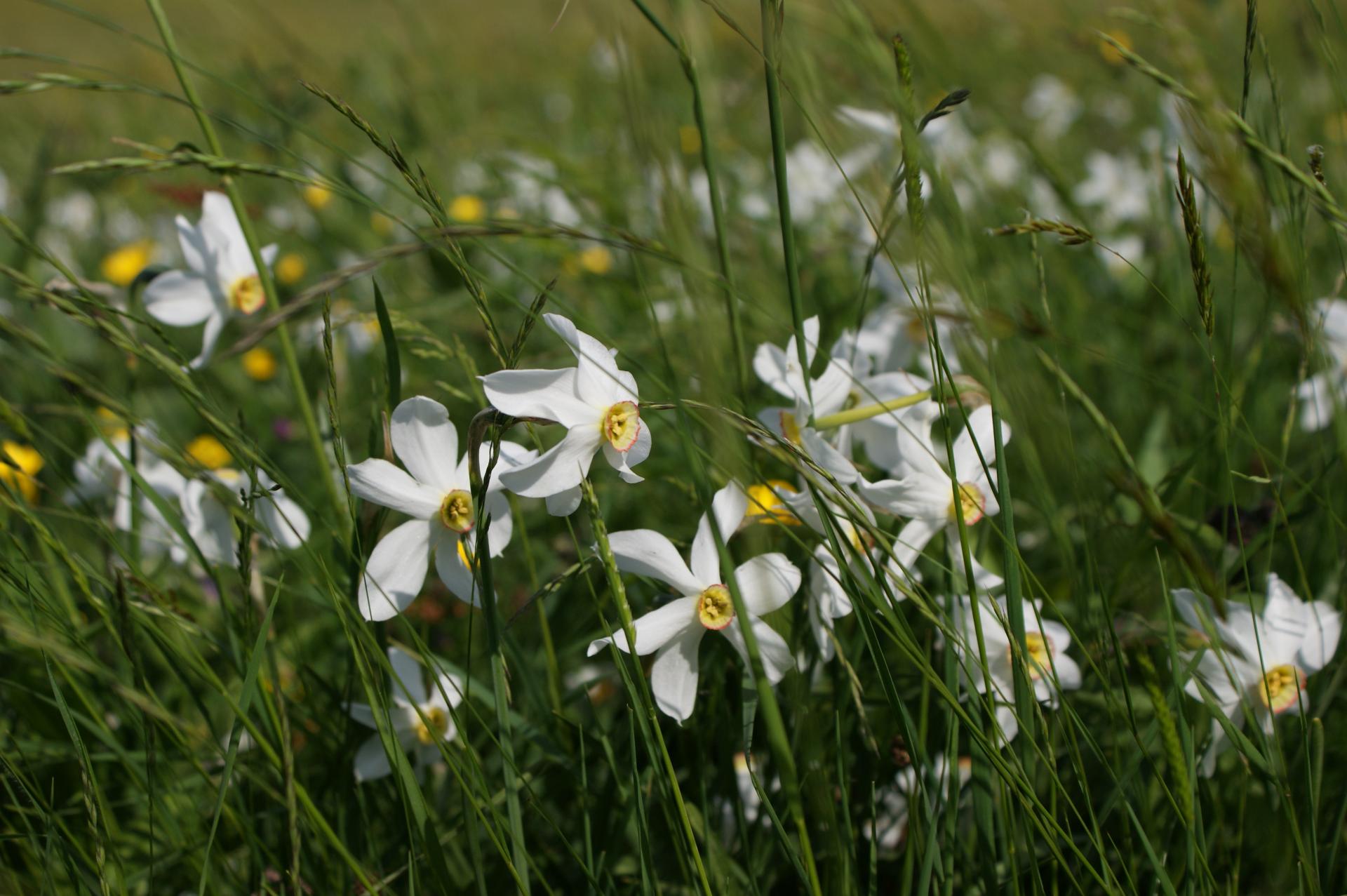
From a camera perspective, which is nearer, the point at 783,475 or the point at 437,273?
the point at 783,475

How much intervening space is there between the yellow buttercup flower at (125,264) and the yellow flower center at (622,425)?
361 cm

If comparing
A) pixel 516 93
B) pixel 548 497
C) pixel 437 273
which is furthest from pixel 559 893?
pixel 516 93

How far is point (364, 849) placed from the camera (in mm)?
1277

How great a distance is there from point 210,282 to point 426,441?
2.57 ft

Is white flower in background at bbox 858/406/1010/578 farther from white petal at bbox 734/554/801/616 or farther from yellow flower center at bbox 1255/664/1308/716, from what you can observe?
yellow flower center at bbox 1255/664/1308/716

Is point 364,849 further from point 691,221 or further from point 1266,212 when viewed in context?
point 1266,212

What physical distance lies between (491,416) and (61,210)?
4.77m

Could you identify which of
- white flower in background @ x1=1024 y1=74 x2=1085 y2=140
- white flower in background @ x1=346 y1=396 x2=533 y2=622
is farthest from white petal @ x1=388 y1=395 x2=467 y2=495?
white flower in background @ x1=1024 y1=74 x2=1085 y2=140

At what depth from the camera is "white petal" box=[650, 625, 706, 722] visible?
1.04 m

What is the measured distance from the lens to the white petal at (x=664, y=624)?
1019mm

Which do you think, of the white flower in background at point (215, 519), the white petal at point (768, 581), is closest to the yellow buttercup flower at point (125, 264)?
the white flower in background at point (215, 519)

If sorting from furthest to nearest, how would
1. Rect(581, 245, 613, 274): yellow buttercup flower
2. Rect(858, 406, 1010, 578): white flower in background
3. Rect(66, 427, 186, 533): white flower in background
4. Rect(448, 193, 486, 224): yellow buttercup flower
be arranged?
Rect(448, 193, 486, 224): yellow buttercup flower, Rect(581, 245, 613, 274): yellow buttercup flower, Rect(66, 427, 186, 533): white flower in background, Rect(858, 406, 1010, 578): white flower in background

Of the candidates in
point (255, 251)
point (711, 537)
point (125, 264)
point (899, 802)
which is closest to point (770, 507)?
point (711, 537)

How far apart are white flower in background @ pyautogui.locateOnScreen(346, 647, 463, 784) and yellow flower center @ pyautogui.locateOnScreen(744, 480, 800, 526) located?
1.56 ft
